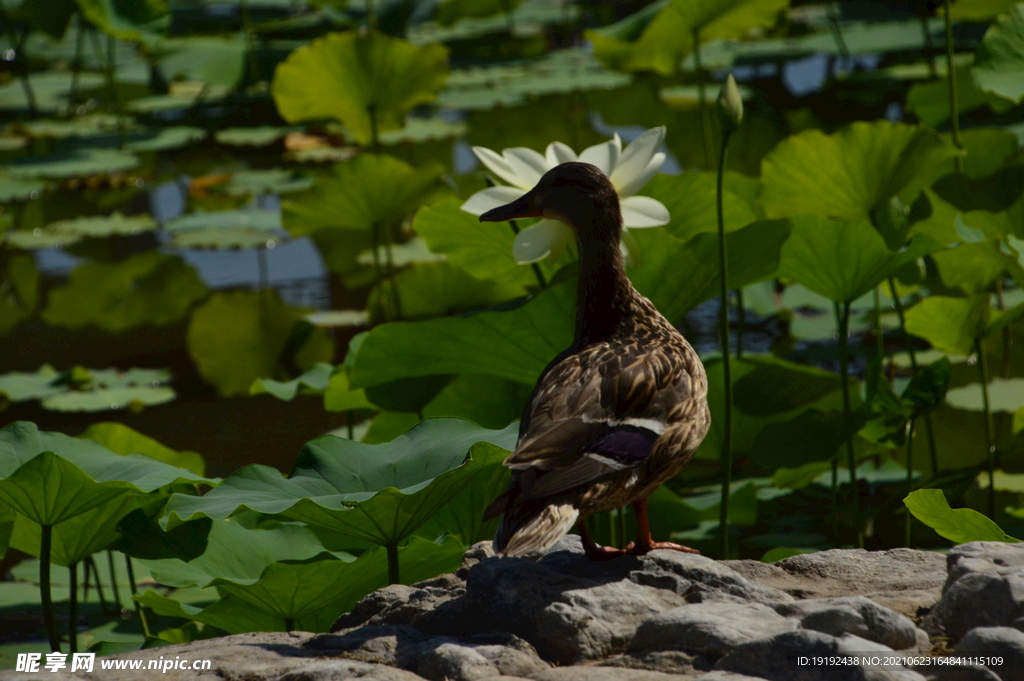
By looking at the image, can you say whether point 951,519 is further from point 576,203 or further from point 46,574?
point 46,574

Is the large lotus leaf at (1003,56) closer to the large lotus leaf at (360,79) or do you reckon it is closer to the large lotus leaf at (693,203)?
the large lotus leaf at (693,203)

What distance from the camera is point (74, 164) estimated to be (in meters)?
6.40

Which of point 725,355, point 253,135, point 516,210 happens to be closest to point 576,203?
point 516,210

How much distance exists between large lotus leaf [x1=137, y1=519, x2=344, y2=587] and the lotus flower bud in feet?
3.60

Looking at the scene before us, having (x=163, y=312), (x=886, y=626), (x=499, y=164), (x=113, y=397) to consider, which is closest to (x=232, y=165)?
(x=163, y=312)

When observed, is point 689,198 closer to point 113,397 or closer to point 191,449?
point 191,449

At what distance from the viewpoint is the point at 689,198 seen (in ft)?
8.57

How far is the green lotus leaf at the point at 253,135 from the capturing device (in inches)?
276

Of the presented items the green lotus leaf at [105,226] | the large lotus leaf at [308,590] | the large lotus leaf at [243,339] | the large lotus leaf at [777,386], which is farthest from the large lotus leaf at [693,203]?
the green lotus leaf at [105,226]

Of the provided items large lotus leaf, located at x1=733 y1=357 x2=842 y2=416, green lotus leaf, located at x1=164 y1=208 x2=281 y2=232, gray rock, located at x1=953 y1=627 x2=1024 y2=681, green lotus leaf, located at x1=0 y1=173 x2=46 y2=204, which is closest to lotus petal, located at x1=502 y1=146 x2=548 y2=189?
large lotus leaf, located at x1=733 y1=357 x2=842 y2=416

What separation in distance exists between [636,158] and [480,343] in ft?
1.59

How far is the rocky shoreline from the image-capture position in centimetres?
129

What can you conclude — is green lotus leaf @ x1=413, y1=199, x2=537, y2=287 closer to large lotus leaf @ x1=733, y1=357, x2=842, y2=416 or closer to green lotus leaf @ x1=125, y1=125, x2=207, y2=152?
large lotus leaf @ x1=733, y1=357, x2=842, y2=416

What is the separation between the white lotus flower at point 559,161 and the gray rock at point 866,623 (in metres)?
0.92
